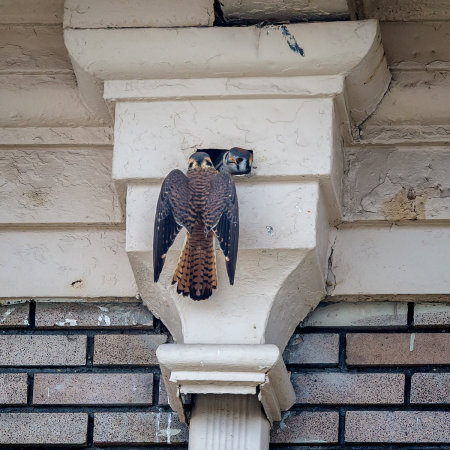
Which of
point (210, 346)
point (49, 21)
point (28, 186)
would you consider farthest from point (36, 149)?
point (210, 346)

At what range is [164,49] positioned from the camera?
4109 millimetres

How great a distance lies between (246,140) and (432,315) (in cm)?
86

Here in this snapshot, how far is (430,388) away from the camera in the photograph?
4191mm

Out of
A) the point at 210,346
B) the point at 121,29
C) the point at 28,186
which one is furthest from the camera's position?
the point at 28,186

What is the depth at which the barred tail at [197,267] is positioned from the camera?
3.88m

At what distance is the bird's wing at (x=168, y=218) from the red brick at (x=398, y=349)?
2.50 feet

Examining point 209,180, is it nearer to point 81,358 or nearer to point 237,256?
point 237,256

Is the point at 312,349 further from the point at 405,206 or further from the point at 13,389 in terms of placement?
the point at 13,389

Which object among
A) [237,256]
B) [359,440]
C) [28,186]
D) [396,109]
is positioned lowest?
[359,440]

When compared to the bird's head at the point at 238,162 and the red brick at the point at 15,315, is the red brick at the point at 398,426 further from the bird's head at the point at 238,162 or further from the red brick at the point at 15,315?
the red brick at the point at 15,315

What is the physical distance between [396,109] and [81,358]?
4.42 ft

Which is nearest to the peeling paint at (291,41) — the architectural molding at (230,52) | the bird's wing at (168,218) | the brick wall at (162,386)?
the architectural molding at (230,52)

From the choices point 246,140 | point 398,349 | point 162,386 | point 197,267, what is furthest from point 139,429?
point 246,140

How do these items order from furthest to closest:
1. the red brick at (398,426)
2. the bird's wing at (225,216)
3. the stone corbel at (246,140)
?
the red brick at (398,426) < the stone corbel at (246,140) < the bird's wing at (225,216)
